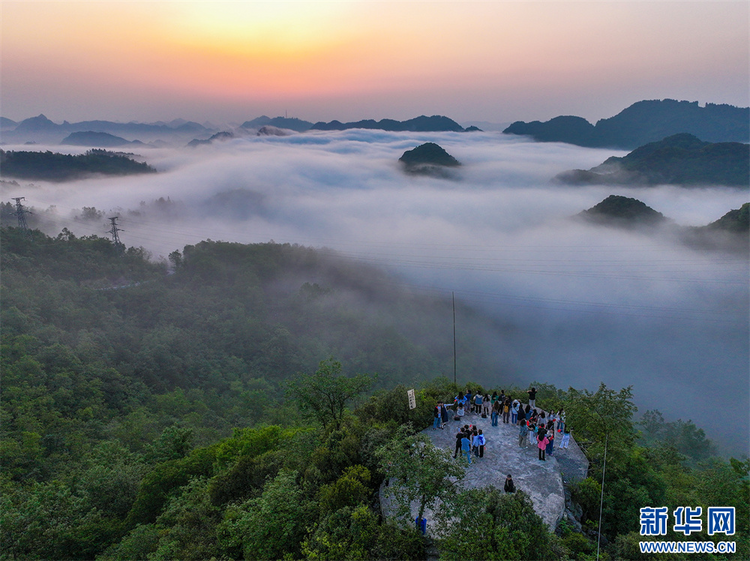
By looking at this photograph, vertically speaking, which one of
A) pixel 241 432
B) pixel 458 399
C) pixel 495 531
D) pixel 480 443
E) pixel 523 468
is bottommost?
pixel 241 432

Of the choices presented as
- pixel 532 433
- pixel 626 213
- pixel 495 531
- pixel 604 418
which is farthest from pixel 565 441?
pixel 626 213

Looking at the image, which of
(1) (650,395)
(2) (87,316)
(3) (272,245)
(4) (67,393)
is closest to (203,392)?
(4) (67,393)

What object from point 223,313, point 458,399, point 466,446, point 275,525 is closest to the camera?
point 275,525

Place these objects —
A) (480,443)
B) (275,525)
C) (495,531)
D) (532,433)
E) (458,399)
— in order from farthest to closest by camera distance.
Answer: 1. (458,399)
2. (532,433)
3. (480,443)
4. (275,525)
5. (495,531)

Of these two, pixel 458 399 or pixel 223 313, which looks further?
pixel 223 313

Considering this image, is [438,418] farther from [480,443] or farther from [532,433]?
[532,433]

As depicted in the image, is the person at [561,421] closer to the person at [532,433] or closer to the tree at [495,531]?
the person at [532,433]
